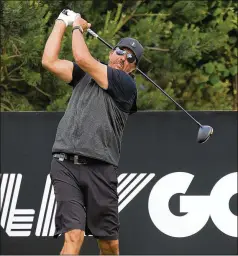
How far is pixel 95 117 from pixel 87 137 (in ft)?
0.49

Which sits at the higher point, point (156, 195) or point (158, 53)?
point (158, 53)

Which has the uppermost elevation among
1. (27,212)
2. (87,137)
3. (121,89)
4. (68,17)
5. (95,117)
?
(68,17)

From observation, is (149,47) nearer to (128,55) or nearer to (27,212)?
(27,212)

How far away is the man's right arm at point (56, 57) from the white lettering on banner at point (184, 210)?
2342mm

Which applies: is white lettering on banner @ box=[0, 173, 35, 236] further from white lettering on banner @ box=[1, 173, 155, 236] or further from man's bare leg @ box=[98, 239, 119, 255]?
man's bare leg @ box=[98, 239, 119, 255]

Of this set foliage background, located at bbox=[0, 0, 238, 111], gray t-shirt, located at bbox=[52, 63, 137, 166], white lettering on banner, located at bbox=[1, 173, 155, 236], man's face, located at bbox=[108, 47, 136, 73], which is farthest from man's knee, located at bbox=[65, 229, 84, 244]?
foliage background, located at bbox=[0, 0, 238, 111]

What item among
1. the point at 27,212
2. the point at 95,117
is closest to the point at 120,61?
the point at 95,117

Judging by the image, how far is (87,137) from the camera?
6270 millimetres

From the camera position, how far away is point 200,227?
27.9 feet

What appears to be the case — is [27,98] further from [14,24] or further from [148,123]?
[148,123]

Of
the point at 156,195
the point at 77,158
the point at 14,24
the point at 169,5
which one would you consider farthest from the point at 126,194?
the point at 169,5

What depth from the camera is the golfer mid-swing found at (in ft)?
20.5

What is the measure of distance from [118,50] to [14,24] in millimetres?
4141

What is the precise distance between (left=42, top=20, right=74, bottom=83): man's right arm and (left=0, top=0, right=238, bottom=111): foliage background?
3.95 m
